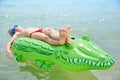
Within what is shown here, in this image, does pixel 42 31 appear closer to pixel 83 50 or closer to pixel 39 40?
pixel 39 40

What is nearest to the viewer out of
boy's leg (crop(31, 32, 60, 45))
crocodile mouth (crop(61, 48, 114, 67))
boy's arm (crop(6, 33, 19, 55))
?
crocodile mouth (crop(61, 48, 114, 67))

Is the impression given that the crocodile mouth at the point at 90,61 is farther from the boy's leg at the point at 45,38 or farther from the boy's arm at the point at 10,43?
the boy's arm at the point at 10,43

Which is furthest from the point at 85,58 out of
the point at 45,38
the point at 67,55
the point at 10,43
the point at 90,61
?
the point at 10,43

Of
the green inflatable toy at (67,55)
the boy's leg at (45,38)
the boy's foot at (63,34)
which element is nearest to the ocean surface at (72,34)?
the green inflatable toy at (67,55)

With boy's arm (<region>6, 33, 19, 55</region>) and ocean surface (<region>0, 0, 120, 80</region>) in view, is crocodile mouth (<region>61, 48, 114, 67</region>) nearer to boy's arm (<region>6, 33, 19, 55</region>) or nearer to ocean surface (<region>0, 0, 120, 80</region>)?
ocean surface (<region>0, 0, 120, 80</region>)

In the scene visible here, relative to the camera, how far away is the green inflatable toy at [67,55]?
154 inches

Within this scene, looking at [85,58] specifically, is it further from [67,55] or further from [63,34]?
[63,34]

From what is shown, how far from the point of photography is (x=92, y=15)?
9.36 meters

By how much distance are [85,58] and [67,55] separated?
281 millimetres

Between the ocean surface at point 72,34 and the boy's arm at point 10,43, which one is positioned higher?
the boy's arm at point 10,43

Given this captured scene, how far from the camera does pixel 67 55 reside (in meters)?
4.07

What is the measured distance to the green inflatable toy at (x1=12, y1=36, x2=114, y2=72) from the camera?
3.91 m

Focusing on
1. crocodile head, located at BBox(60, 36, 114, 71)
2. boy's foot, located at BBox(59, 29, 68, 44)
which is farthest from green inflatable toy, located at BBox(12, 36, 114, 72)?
boy's foot, located at BBox(59, 29, 68, 44)

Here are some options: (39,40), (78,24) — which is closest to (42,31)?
(39,40)
